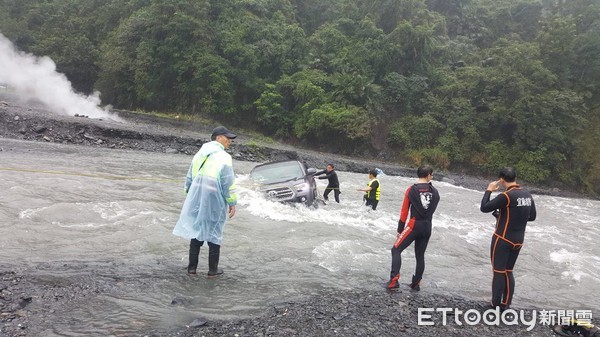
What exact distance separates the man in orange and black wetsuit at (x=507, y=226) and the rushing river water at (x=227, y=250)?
68 cm

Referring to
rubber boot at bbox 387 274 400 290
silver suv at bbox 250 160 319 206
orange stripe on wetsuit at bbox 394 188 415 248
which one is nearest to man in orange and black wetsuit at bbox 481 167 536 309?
orange stripe on wetsuit at bbox 394 188 415 248

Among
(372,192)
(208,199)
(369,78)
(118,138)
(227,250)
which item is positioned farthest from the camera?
(369,78)

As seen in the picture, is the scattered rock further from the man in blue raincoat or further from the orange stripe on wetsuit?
the orange stripe on wetsuit

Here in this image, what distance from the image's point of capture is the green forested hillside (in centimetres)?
A: 2720

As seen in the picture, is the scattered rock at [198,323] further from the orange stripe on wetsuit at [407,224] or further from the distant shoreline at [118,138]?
the distant shoreline at [118,138]

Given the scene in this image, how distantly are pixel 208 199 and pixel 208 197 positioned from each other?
25 millimetres

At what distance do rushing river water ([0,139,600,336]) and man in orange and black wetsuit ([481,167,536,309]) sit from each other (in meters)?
0.68

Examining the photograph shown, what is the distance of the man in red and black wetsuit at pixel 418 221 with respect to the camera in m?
5.29

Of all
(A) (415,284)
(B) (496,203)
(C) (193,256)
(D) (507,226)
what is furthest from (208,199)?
(D) (507,226)

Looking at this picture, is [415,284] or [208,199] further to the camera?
[415,284]

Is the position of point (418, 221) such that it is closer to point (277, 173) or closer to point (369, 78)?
point (277, 173)

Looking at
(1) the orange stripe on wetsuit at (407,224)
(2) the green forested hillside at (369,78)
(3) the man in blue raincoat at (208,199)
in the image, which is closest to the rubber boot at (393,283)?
(1) the orange stripe on wetsuit at (407,224)

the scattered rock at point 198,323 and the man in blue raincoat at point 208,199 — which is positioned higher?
the man in blue raincoat at point 208,199

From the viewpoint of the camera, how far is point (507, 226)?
4.91m
